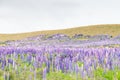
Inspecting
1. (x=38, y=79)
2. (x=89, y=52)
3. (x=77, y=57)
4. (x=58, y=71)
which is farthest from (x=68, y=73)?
(x=89, y=52)

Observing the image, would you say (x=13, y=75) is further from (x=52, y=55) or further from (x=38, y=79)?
(x=52, y=55)

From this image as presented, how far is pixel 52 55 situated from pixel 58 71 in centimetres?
227

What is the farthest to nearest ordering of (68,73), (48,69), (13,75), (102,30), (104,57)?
(102,30), (104,57), (48,69), (68,73), (13,75)

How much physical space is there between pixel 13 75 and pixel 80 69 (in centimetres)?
150

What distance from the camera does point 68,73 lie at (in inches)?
360

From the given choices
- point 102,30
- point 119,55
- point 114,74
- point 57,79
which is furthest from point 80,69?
point 102,30

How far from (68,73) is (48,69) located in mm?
794

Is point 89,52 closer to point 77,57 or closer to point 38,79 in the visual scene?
point 77,57

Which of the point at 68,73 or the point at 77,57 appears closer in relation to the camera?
the point at 68,73

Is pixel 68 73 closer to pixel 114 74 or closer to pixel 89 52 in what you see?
pixel 114 74

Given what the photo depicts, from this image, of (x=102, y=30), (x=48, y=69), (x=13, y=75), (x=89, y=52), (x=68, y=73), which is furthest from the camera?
(x=102, y=30)

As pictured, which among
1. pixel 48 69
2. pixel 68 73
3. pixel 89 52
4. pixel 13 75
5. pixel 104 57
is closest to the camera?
pixel 13 75

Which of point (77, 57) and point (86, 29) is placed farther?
point (86, 29)

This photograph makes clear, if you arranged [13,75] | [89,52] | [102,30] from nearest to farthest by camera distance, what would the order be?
1. [13,75]
2. [89,52]
3. [102,30]
